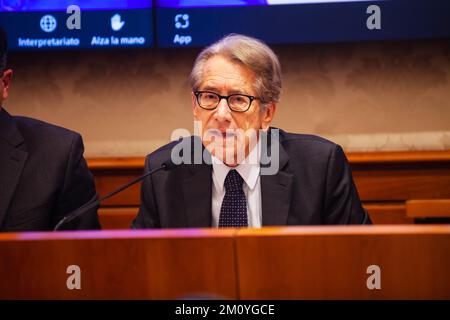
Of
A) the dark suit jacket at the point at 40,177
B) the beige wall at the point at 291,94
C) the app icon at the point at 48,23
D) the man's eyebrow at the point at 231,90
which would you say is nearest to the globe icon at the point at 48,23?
the app icon at the point at 48,23

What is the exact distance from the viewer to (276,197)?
1950 mm

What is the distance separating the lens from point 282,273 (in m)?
1.15

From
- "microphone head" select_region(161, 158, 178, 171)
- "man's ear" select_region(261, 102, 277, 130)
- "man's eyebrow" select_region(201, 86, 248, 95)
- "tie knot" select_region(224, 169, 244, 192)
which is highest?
"man's eyebrow" select_region(201, 86, 248, 95)

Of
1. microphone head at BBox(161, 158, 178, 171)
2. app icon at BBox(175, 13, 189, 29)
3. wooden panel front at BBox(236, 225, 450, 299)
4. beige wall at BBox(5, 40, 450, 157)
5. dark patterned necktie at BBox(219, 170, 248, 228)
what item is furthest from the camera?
beige wall at BBox(5, 40, 450, 157)

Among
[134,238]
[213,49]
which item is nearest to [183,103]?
[213,49]

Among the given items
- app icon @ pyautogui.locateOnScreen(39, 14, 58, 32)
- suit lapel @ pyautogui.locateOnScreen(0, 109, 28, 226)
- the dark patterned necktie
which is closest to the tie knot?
the dark patterned necktie

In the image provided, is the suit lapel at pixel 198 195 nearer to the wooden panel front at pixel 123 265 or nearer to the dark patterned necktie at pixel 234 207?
the dark patterned necktie at pixel 234 207

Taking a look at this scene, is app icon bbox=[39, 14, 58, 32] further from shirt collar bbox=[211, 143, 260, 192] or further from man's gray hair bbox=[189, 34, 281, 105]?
shirt collar bbox=[211, 143, 260, 192]

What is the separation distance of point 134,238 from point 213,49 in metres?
0.98

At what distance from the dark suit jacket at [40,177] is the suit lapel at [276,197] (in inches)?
21.4

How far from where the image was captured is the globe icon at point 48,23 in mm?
3094

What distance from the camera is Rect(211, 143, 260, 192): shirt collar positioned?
6.51 ft

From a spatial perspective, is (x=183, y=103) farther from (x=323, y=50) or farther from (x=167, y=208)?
(x=167, y=208)
